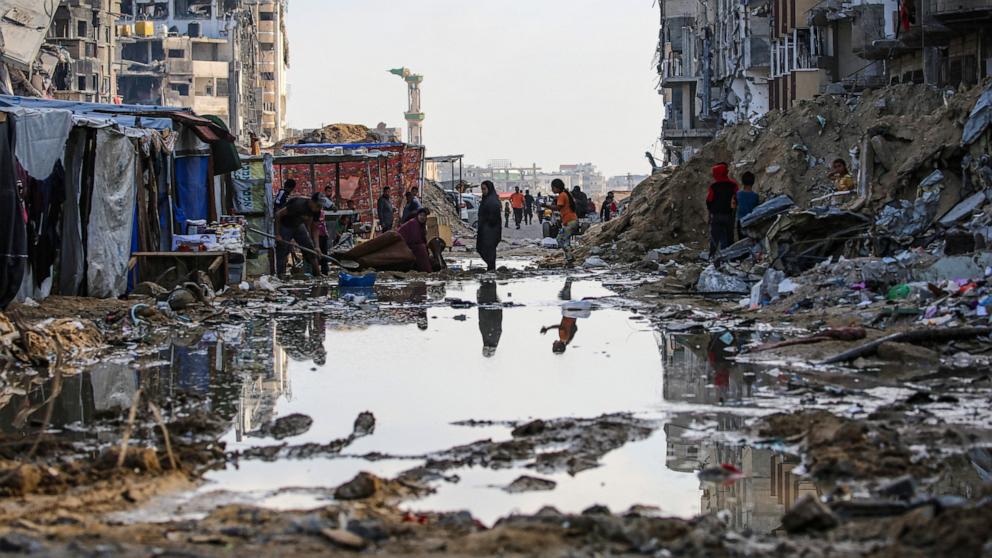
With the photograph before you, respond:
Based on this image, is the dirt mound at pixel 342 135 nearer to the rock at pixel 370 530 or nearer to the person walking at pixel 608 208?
the person walking at pixel 608 208

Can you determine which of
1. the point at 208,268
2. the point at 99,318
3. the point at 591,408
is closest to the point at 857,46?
the point at 208,268

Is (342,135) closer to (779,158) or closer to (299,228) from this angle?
(779,158)

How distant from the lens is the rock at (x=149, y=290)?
58.2 feet

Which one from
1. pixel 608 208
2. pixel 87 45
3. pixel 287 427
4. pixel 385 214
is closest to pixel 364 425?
pixel 287 427

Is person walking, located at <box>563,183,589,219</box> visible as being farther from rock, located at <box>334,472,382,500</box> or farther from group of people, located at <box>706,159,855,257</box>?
rock, located at <box>334,472,382,500</box>

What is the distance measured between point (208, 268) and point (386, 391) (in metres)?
8.94

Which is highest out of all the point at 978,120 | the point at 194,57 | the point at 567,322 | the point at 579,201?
the point at 194,57

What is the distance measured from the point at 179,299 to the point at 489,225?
905 centimetres

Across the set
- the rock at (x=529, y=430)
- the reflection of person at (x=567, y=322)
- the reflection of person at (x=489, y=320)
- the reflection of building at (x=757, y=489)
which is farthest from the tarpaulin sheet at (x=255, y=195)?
the reflection of building at (x=757, y=489)

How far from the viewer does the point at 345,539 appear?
19.1 feet

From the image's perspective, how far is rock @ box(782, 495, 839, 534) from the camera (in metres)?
6.02

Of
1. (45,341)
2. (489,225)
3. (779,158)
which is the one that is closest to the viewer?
(45,341)

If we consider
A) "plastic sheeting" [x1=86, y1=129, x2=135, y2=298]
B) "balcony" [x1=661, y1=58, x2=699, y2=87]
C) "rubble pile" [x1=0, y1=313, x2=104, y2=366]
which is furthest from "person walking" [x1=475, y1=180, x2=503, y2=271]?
"balcony" [x1=661, y1=58, x2=699, y2=87]

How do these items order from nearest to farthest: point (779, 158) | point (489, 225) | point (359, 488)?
point (359, 488) < point (489, 225) < point (779, 158)
